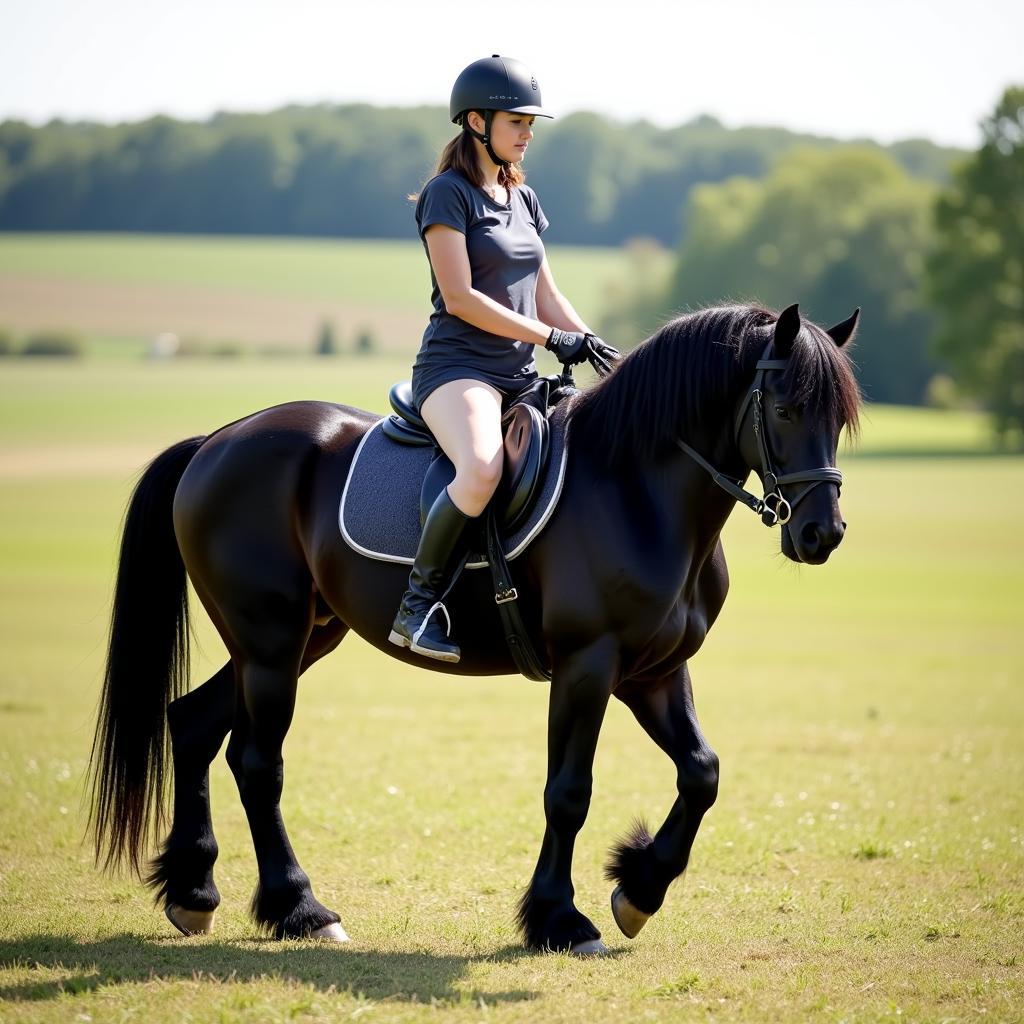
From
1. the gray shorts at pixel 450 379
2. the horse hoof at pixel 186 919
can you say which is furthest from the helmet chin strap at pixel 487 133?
the horse hoof at pixel 186 919

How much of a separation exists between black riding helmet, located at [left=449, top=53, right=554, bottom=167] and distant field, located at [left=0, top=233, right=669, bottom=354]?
57.7 metres

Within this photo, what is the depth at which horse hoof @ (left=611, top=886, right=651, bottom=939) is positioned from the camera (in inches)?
242

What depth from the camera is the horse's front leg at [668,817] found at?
6133mm

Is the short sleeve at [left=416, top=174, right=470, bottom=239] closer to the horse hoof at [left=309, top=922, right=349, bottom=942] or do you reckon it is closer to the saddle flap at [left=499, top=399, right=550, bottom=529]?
the saddle flap at [left=499, top=399, right=550, bottom=529]

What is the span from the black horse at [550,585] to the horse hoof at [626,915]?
0.03 ft

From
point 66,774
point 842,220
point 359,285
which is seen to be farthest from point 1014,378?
point 66,774

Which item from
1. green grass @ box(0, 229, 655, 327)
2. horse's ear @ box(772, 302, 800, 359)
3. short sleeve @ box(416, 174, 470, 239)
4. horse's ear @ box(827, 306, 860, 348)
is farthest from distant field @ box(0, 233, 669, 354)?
horse's ear @ box(772, 302, 800, 359)

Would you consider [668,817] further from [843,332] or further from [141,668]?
[141,668]

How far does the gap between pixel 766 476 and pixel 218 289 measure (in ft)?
255

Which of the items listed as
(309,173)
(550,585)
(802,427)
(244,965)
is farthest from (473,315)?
(309,173)

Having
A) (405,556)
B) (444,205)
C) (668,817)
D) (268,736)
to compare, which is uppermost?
(444,205)

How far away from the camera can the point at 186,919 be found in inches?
255

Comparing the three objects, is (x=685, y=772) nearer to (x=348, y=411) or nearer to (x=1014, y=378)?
(x=348, y=411)

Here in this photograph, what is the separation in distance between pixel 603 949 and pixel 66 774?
5.89 m
